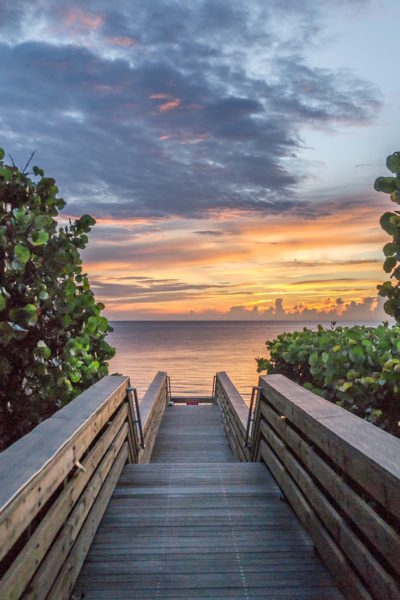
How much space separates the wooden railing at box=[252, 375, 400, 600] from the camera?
210 cm

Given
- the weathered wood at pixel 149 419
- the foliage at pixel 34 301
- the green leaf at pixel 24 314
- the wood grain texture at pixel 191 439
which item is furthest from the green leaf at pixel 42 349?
the wood grain texture at pixel 191 439

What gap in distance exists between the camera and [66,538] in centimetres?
255

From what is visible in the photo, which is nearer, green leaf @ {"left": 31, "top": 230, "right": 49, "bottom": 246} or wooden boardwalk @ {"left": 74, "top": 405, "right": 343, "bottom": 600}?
wooden boardwalk @ {"left": 74, "top": 405, "right": 343, "bottom": 600}

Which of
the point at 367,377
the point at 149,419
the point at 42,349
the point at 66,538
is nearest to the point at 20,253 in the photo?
the point at 42,349

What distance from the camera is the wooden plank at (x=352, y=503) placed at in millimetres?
2049

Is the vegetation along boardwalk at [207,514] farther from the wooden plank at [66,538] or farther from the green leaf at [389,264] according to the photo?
the green leaf at [389,264]

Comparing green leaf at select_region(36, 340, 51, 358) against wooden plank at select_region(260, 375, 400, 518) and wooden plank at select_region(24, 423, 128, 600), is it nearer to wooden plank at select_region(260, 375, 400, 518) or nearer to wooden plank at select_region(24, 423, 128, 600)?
wooden plank at select_region(24, 423, 128, 600)

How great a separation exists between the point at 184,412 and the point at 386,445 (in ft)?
34.4

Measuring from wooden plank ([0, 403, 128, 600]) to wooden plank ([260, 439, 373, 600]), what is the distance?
1425mm

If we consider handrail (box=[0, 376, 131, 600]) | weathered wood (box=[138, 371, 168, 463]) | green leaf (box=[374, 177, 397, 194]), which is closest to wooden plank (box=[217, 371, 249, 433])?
weathered wood (box=[138, 371, 168, 463])

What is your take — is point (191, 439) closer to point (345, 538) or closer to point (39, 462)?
point (345, 538)

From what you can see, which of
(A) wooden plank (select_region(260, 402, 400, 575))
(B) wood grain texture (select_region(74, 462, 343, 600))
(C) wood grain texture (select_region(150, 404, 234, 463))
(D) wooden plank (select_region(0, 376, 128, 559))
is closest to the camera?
(D) wooden plank (select_region(0, 376, 128, 559))

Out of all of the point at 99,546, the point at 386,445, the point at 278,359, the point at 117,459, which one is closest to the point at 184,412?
the point at 278,359

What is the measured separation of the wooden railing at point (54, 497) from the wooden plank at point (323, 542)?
1.37 meters
